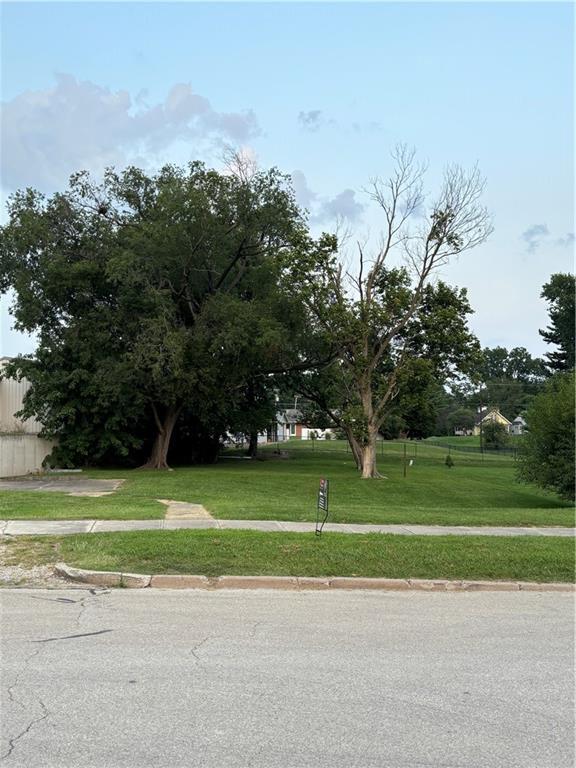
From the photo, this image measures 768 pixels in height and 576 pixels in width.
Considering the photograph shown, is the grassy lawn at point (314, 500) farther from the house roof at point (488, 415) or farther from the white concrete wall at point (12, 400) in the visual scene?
the house roof at point (488, 415)

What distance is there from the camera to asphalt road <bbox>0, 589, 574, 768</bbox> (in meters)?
3.94

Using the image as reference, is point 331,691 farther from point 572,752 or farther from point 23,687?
point 23,687

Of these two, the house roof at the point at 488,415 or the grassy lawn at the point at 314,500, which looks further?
the house roof at the point at 488,415

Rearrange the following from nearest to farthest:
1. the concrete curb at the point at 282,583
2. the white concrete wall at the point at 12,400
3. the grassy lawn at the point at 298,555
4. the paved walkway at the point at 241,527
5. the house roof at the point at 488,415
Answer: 1. the concrete curb at the point at 282,583
2. the grassy lawn at the point at 298,555
3. the paved walkway at the point at 241,527
4. the white concrete wall at the point at 12,400
5. the house roof at the point at 488,415

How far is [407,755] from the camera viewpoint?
3.90 metres

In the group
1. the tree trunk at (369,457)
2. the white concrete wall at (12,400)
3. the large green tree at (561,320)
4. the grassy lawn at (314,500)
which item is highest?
the large green tree at (561,320)

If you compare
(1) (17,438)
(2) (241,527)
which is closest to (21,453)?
(1) (17,438)

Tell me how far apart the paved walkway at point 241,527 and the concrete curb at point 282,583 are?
2765 mm

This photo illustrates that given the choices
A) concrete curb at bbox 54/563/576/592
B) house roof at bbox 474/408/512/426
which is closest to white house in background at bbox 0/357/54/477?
concrete curb at bbox 54/563/576/592

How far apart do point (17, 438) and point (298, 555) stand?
83.5ft

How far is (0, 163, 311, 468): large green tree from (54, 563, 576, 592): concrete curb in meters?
20.8

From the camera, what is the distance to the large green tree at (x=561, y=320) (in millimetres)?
72688

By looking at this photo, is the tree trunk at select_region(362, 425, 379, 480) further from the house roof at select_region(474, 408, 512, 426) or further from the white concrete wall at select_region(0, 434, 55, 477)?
the house roof at select_region(474, 408, 512, 426)

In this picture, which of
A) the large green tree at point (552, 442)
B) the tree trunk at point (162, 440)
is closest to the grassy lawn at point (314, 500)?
the large green tree at point (552, 442)
